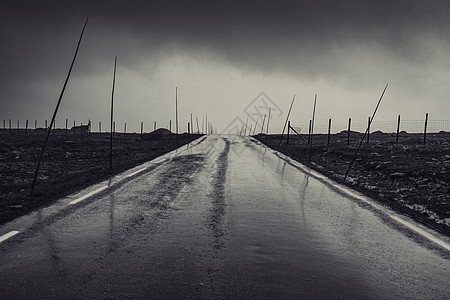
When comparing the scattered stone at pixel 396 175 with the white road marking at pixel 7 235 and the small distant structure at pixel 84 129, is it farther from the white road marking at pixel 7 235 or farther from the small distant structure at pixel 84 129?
the small distant structure at pixel 84 129

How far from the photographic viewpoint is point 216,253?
14.3ft

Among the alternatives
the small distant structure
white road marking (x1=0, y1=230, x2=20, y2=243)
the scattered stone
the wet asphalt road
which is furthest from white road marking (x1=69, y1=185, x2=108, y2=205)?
the small distant structure

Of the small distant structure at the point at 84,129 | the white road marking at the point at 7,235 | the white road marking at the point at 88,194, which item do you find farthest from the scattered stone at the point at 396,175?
the small distant structure at the point at 84,129

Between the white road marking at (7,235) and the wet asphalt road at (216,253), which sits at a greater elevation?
the wet asphalt road at (216,253)

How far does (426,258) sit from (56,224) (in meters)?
5.32

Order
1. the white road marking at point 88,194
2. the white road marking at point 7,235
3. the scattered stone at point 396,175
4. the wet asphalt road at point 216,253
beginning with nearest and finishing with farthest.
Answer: the wet asphalt road at point 216,253 < the white road marking at point 7,235 < the white road marking at point 88,194 < the scattered stone at point 396,175

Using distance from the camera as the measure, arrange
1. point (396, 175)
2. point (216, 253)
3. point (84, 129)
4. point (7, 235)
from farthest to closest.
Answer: point (84, 129) → point (396, 175) → point (7, 235) → point (216, 253)

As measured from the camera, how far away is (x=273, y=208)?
23.7 ft

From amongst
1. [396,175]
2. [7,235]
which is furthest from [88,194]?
[396,175]

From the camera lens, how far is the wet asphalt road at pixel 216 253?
340 cm

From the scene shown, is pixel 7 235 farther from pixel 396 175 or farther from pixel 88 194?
pixel 396 175

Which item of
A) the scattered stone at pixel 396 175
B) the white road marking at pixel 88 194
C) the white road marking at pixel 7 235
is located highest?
the scattered stone at pixel 396 175

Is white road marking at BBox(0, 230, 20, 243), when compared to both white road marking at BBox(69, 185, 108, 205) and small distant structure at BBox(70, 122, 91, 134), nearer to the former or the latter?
white road marking at BBox(69, 185, 108, 205)

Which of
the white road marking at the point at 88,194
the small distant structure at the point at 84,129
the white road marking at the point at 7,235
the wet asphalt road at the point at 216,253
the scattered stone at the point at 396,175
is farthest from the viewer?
the small distant structure at the point at 84,129
